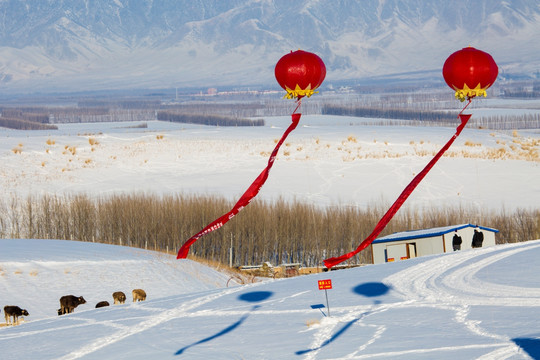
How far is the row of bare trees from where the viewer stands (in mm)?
73688

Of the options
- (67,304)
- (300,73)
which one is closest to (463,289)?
(300,73)

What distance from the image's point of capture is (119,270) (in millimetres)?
49812

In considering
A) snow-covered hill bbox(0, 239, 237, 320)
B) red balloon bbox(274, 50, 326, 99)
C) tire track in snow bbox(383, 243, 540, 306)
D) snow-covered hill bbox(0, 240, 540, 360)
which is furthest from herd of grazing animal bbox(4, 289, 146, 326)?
red balloon bbox(274, 50, 326, 99)

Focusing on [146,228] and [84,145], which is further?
[84,145]

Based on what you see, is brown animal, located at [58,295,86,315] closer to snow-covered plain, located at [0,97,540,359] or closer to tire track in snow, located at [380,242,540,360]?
snow-covered plain, located at [0,97,540,359]

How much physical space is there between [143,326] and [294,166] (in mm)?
84720

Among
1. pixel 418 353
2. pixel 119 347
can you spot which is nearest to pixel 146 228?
pixel 119 347

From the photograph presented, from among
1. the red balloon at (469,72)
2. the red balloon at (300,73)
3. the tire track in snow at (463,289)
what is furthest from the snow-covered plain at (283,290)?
the red balloon at (300,73)

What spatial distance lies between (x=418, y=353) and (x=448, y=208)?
66.6m

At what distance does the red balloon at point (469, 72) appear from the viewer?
20109 millimetres

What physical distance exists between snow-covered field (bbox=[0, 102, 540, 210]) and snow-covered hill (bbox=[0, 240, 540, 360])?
54.7 metres

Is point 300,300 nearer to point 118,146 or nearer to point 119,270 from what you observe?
point 119,270

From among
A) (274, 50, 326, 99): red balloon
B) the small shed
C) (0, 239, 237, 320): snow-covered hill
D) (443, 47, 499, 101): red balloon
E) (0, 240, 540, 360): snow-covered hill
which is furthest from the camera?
the small shed

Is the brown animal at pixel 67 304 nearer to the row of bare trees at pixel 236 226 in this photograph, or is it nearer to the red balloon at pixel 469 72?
the red balloon at pixel 469 72
